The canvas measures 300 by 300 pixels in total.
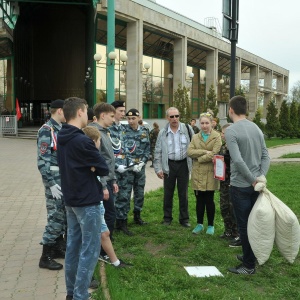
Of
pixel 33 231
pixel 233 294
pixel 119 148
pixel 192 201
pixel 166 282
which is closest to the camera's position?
pixel 233 294

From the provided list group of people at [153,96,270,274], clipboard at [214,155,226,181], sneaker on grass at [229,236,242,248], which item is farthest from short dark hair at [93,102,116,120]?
sneaker on grass at [229,236,242,248]

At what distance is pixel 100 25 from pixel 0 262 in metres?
27.1

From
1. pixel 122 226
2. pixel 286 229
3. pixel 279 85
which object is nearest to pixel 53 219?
pixel 122 226

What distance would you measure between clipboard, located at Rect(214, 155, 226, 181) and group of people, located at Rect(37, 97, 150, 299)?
1291mm

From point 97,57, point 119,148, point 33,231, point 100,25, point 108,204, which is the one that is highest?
point 100,25

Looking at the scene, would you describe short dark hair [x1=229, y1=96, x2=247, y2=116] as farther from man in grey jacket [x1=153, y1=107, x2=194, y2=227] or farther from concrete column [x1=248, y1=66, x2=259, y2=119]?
concrete column [x1=248, y1=66, x2=259, y2=119]

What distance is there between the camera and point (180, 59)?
37.8 meters

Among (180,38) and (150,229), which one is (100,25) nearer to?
(180,38)

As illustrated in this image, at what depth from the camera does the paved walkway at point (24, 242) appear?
14.1ft

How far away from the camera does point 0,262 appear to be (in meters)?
5.20

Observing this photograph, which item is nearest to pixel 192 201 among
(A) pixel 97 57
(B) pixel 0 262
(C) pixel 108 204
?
(C) pixel 108 204

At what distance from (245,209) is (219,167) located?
1.25 m

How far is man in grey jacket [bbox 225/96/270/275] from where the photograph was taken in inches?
184

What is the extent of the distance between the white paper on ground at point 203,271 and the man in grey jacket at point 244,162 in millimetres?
188
